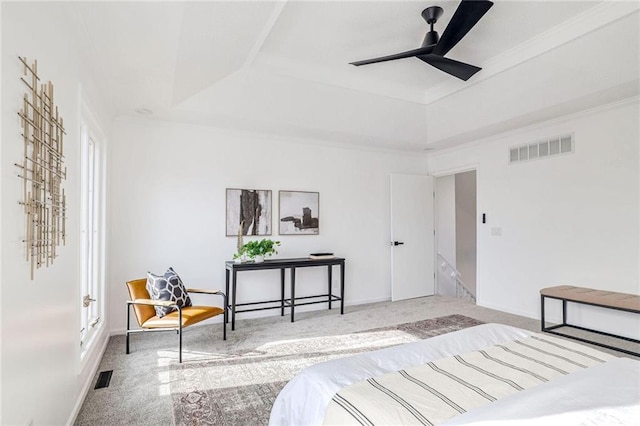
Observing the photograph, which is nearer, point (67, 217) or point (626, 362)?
point (626, 362)

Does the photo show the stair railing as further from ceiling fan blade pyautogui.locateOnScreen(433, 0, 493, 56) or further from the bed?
the bed

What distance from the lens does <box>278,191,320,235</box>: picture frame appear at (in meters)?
5.00

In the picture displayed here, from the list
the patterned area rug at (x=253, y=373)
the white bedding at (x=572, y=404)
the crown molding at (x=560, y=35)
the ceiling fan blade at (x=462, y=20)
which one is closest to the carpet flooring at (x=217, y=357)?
the patterned area rug at (x=253, y=373)

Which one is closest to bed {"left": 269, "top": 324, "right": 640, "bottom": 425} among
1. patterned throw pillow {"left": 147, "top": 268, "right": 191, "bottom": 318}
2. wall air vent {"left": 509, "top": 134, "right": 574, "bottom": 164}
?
patterned throw pillow {"left": 147, "top": 268, "right": 191, "bottom": 318}

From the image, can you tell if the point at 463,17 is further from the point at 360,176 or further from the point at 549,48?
the point at 360,176

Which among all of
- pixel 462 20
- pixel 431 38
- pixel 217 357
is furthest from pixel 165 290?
pixel 462 20

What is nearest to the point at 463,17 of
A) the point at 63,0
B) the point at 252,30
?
the point at 252,30

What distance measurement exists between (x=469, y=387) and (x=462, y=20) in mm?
2499

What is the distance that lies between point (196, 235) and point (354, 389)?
11.6ft

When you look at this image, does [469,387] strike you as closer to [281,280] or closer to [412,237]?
[281,280]

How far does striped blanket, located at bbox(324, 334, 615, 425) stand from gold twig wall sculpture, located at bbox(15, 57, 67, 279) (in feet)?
4.86

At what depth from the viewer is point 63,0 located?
1947 mm

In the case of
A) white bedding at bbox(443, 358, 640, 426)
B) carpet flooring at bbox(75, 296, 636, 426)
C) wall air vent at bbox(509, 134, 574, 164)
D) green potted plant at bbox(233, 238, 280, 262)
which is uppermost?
wall air vent at bbox(509, 134, 574, 164)

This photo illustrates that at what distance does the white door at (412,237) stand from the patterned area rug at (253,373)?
1521 millimetres
